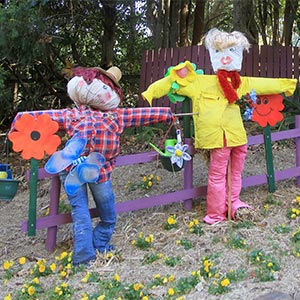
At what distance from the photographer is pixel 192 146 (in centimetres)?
444

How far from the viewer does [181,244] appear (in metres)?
3.91

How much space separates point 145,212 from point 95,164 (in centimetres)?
125

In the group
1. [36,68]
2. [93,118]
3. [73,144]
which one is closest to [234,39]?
[93,118]

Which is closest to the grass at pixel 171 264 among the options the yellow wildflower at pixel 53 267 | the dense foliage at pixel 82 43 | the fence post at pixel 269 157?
the yellow wildflower at pixel 53 267

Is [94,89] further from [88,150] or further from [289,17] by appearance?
[289,17]

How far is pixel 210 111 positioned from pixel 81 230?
1458 mm

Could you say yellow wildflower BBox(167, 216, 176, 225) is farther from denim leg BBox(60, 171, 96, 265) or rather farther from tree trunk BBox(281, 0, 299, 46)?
tree trunk BBox(281, 0, 299, 46)

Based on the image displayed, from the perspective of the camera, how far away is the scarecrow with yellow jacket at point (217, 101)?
13.6 feet

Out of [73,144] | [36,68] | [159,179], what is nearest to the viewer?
[73,144]

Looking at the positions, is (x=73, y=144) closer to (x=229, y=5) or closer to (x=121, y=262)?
(x=121, y=262)

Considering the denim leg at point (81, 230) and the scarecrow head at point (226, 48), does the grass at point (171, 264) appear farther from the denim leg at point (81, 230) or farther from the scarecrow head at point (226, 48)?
the scarecrow head at point (226, 48)

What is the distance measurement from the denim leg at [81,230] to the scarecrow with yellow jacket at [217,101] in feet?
3.23

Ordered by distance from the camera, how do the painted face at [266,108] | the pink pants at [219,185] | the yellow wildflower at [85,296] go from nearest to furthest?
the yellow wildflower at [85,296] < the pink pants at [219,185] < the painted face at [266,108]

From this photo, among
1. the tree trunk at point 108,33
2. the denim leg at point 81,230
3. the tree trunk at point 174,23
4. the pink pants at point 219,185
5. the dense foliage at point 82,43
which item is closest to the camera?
the denim leg at point 81,230
